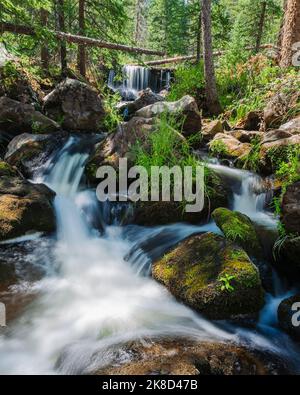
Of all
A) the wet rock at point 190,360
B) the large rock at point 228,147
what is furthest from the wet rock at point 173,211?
the wet rock at point 190,360

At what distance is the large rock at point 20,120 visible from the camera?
9.31 meters

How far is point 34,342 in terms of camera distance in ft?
13.2

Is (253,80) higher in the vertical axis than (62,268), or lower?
higher

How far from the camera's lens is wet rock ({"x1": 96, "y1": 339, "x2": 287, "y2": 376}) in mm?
3369

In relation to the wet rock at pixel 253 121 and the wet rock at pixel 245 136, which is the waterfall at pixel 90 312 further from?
the wet rock at pixel 253 121

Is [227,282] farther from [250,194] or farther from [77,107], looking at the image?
[77,107]

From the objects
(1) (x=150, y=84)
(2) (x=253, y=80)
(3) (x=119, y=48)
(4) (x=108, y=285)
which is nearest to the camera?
(4) (x=108, y=285)

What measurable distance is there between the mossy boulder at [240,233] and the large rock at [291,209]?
1.59 feet

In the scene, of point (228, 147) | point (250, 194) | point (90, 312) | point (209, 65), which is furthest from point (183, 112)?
point (90, 312)

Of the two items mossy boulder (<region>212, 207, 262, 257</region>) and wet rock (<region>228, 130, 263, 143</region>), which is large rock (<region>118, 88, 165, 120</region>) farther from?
mossy boulder (<region>212, 207, 262, 257</region>)

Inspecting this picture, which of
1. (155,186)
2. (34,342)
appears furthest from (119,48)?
(34,342)

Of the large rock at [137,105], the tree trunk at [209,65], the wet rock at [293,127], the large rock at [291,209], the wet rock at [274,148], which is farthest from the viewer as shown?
the large rock at [137,105]
